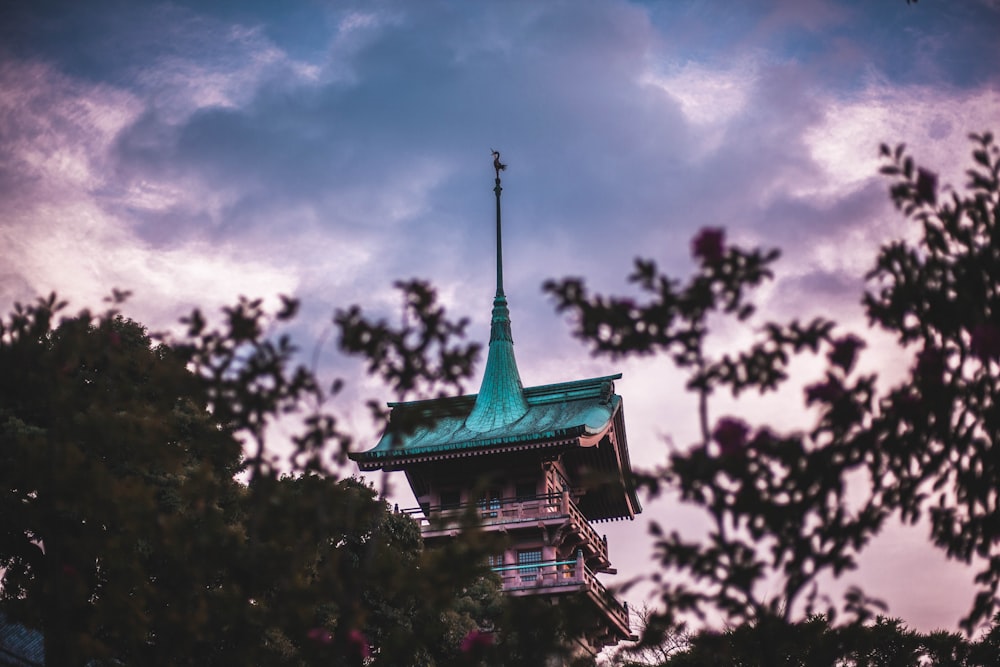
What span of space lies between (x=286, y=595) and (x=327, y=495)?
2.32 ft

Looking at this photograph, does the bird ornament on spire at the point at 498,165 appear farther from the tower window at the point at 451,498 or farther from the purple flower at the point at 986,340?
the purple flower at the point at 986,340

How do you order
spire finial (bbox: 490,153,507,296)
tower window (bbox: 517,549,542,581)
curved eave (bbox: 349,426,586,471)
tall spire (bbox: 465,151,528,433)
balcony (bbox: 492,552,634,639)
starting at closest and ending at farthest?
balcony (bbox: 492,552,634,639) < tower window (bbox: 517,549,542,581) < curved eave (bbox: 349,426,586,471) < tall spire (bbox: 465,151,528,433) < spire finial (bbox: 490,153,507,296)

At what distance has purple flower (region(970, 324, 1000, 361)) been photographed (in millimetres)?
5340

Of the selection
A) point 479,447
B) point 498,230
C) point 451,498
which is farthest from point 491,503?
point 498,230

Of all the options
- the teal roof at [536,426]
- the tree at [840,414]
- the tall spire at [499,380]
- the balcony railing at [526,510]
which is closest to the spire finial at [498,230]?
the tall spire at [499,380]

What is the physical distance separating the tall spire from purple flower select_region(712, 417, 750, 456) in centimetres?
2497

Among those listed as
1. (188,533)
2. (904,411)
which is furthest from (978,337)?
(188,533)

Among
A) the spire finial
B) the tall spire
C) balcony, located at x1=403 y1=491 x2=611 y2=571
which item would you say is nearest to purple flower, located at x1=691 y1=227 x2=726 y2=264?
balcony, located at x1=403 y1=491 x2=611 y2=571

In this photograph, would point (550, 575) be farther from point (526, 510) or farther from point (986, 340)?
point (986, 340)

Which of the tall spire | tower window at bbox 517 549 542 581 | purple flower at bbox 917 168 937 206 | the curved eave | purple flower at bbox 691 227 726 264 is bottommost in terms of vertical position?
purple flower at bbox 691 227 726 264

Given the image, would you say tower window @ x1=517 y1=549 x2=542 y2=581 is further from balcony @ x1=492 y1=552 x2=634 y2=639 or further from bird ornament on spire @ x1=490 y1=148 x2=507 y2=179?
bird ornament on spire @ x1=490 y1=148 x2=507 y2=179

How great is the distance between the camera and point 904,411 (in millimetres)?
5633

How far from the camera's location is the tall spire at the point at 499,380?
3186 cm

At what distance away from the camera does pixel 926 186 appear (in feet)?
19.7
